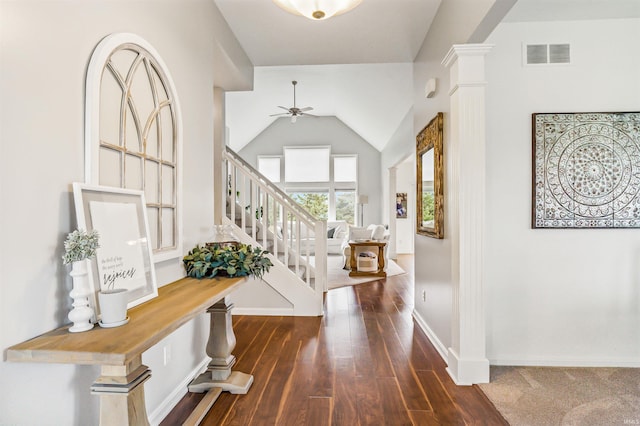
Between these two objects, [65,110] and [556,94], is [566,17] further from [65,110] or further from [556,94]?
[65,110]

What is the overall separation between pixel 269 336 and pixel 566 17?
3731 mm

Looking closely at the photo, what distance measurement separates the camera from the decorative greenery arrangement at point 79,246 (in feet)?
3.82

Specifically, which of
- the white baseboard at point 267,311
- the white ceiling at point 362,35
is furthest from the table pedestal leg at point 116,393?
the white baseboard at point 267,311

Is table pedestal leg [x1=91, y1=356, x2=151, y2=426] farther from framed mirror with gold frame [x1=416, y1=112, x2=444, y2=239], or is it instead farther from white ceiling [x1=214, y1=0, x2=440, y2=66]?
white ceiling [x1=214, y1=0, x2=440, y2=66]

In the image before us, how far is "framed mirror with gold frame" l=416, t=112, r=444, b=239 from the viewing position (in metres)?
2.85

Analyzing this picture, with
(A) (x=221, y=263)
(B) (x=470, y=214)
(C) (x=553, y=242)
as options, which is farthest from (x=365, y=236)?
(A) (x=221, y=263)

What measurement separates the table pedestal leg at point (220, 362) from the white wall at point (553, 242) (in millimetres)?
2006

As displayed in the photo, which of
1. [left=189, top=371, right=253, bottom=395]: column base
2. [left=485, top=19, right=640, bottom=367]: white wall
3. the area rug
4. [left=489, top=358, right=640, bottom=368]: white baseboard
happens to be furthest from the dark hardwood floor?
the area rug

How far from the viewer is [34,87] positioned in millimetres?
1149

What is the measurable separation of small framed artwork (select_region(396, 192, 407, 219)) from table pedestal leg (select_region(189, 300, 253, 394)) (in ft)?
28.5

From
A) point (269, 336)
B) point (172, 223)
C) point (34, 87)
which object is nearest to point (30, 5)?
point (34, 87)

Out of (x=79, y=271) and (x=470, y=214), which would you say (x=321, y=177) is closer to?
(x=470, y=214)

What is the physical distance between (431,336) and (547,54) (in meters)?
2.58

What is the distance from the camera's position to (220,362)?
2.32 metres
